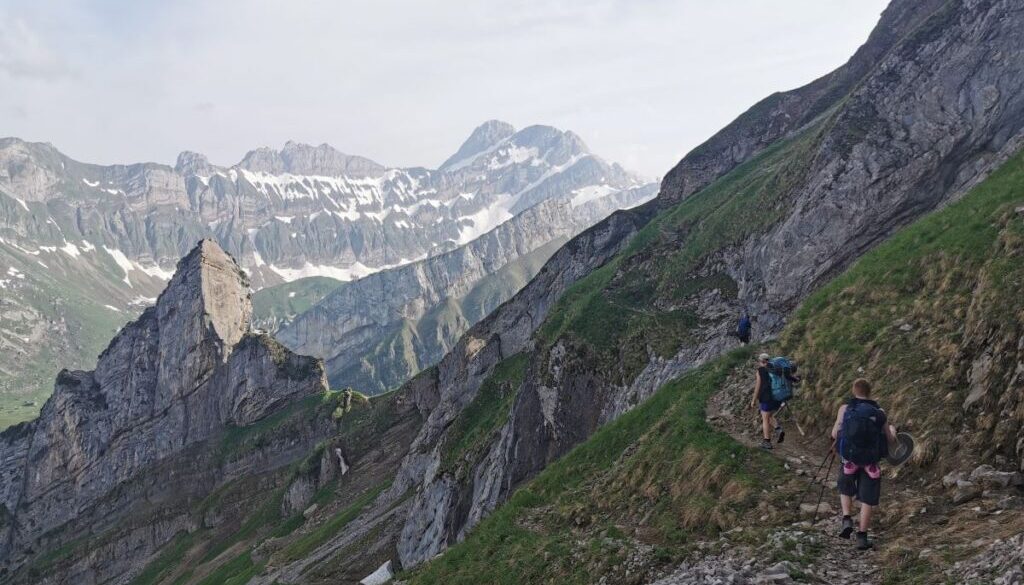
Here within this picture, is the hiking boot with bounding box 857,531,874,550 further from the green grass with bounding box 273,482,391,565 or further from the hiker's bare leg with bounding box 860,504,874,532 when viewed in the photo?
the green grass with bounding box 273,482,391,565

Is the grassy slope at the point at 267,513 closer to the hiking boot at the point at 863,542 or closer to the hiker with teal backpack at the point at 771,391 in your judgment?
the hiker with teal backpack at the point at 771,391

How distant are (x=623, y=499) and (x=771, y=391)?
6.50m

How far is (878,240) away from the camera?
48.4 metres

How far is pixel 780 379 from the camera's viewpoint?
20125 millimetres

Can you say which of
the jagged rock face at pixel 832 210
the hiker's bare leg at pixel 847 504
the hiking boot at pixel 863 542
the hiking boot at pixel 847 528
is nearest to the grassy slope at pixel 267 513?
the jagged rock face at pixel 832 210

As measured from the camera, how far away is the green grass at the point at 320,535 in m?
80.0

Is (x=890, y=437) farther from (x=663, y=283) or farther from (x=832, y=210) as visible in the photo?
(x=663, y=283)

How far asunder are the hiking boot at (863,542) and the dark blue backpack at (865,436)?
1491 millimetres

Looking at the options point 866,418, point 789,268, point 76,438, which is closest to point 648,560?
point 866,418

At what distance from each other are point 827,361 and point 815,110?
83.5m

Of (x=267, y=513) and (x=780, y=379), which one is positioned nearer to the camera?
(x=780, y=379)

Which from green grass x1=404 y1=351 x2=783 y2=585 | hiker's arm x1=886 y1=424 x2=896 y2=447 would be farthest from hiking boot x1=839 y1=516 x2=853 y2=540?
green grass x1=404 y1=351 x2=783 y2=585

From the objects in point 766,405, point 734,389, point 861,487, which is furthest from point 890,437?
point 734,389

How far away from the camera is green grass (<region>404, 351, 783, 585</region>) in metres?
18.2
